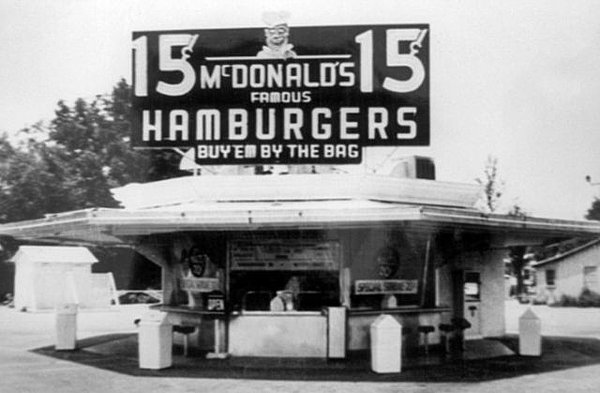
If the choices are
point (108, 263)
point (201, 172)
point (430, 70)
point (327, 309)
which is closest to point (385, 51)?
point (430, 70)

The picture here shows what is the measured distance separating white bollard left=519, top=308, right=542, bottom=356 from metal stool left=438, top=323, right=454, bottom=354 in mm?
1290

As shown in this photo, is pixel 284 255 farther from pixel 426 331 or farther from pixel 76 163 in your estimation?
pixel 76 163

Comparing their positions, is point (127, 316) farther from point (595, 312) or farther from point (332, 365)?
point (595, 312)

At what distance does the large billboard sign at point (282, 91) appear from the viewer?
11945 millimetres

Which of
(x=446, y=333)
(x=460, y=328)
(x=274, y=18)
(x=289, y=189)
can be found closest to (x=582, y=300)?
(x=446, y=333)

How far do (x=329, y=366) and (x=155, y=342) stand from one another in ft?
9.39

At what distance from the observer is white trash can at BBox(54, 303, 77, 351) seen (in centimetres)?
1478

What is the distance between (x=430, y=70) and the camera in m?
12.2

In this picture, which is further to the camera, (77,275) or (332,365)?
(77,275)

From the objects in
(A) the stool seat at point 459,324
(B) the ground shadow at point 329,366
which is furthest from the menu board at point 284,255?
(A) the stool seat at point 459,324

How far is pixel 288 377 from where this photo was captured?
11.4 m

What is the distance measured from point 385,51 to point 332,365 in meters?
5.22

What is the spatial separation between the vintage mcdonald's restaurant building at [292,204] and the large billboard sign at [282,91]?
0.08 feet

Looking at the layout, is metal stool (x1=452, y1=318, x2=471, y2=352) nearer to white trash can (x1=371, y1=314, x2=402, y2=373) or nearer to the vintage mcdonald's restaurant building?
the vintage mcdonald's restaurant building
